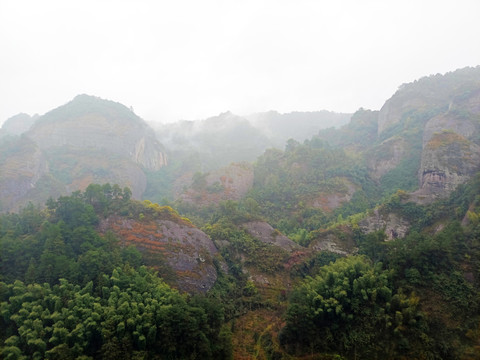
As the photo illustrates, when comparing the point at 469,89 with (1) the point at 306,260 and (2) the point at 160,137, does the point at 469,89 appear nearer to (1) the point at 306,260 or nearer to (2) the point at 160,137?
(1) the point at 306,260

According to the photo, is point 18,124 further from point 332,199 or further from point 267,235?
point 267,235

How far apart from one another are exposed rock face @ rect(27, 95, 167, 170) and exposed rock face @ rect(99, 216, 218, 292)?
5102 cm

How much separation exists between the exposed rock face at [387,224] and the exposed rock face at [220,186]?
2272 centimetres

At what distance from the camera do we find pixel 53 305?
15.6 metres

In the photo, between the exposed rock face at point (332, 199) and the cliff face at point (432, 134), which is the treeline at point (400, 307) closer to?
the cliff face at point (432, 134)

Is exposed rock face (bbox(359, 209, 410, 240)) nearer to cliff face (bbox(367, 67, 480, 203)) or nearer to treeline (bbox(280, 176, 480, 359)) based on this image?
cliff face (bbox(367, 67, 480, 203))

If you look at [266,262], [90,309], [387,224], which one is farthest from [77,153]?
[387,224]

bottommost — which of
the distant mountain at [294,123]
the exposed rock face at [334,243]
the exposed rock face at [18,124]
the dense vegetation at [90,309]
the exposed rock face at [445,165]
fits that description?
the exposed rock face at [334,243]

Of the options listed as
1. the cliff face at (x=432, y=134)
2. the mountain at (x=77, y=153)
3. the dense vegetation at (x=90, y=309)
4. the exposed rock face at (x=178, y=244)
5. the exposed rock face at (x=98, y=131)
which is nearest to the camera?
the dense vegetation at (x=90, y=309)

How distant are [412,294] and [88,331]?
630 inches

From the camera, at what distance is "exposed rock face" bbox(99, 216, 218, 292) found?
22.7m

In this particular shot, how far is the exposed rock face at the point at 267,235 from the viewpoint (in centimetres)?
2936

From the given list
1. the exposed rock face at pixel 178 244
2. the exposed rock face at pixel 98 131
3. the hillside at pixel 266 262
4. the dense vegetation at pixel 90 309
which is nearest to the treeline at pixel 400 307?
the hillside at pixel 266 262

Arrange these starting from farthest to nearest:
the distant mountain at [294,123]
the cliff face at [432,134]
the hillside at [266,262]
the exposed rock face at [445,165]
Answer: the distant mountain at [294,123], the cliff face at [432,134], the exposed rock face at [445,165], the hillside at [266,262]
